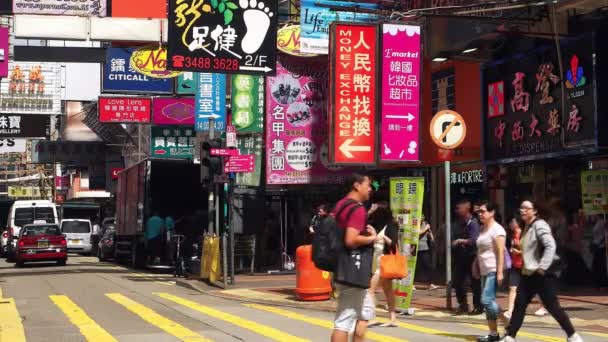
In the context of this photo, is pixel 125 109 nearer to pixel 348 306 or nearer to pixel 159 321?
pixel 159 321

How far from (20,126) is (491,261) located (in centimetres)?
4522

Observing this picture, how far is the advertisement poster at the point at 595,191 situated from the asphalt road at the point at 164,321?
5.88 meters

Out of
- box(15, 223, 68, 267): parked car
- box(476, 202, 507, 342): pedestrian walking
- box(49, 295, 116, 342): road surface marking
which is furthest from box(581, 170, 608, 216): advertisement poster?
box(15, 223, 68, 267): parked car

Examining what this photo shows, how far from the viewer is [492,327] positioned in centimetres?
1145

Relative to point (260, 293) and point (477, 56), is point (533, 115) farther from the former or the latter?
point (260, 293)

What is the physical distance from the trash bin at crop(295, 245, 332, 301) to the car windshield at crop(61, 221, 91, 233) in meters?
32.1

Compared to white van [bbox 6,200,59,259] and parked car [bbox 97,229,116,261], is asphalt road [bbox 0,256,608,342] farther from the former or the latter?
white van [bbox 6,200,59,259]

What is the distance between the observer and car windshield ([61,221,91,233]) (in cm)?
4744

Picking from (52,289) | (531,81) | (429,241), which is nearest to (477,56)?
(531,81)

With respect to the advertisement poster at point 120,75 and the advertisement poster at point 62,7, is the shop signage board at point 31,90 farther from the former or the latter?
the advertisement poster at point 62,7

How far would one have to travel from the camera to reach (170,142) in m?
45.4

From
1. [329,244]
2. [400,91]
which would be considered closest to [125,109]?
[400,91]

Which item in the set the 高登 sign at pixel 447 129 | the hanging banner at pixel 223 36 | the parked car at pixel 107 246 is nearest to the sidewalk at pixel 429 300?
the 高登 sign at pixel 447 129

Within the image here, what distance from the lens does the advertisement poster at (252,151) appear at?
2658 cm
